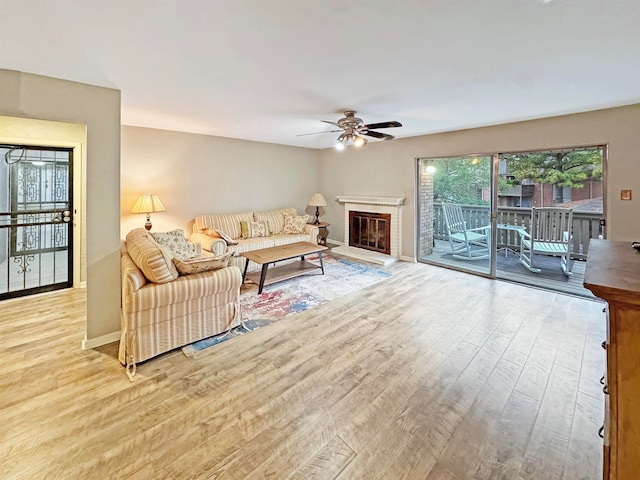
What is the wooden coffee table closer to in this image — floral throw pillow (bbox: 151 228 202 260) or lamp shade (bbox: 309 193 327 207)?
floral throw pillow (bbox: 151 228 202 260)

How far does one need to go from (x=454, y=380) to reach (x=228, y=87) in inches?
126

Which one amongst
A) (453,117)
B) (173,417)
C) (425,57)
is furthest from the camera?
(453,117)

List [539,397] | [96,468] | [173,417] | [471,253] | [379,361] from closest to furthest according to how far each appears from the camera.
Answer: [96,468]
[173,417]
[539,397]
[379,361]
[471,253]

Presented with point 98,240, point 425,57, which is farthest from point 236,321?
point 425,57

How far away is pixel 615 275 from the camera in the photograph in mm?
1050

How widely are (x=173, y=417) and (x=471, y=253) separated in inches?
218

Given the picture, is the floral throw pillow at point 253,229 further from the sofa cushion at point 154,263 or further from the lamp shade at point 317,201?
the sofa cushion at point 154,263

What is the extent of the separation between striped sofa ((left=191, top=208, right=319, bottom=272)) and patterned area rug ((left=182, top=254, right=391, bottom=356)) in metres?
0.79

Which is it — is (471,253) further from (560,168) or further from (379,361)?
(379,361)

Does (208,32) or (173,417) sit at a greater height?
(208,32)

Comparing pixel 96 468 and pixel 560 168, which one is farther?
pixel 560 168

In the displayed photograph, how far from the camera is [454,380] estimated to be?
2.20 metres

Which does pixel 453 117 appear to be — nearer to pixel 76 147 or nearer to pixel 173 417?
pixel 173 417

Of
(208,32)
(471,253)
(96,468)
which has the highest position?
(208,32)
